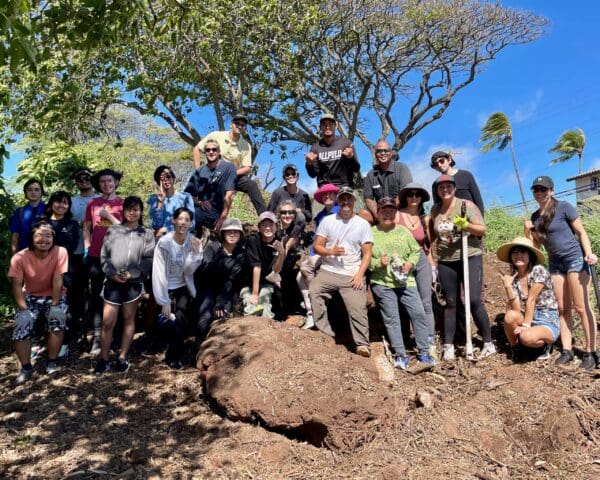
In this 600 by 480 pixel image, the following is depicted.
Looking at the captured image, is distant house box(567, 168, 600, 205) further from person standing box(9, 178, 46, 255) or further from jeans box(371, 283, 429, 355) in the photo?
person standing box(9, 178, 46, 255)

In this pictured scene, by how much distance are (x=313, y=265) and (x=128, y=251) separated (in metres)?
2.09

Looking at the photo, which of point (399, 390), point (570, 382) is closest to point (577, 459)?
point (570, 382)

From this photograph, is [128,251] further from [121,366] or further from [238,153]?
[238,153]

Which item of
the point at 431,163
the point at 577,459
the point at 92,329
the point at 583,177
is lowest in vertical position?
the point at 577,459

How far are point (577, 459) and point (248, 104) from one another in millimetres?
13439

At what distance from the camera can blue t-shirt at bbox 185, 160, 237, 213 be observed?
6.67 m

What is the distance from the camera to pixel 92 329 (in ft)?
19.7

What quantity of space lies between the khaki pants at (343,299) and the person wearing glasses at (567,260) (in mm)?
2077

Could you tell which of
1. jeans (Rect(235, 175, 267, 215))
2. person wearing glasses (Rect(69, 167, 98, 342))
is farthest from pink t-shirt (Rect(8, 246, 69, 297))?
jeans (Rect(235, 175, 267, 215))

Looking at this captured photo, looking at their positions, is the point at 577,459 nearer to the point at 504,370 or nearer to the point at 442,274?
the point at 504,370

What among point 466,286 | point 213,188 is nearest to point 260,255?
point 213,188

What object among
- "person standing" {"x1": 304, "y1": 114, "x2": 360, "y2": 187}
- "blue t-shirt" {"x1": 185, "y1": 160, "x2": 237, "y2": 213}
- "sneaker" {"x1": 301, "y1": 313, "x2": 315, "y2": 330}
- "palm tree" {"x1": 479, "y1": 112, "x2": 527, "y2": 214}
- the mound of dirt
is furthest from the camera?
"palm tree" {"x1": 479, "y1": 112, "x2": 527, "y2": 214}

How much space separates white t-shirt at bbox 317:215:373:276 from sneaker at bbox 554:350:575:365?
235 cm

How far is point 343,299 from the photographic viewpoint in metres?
5.36
